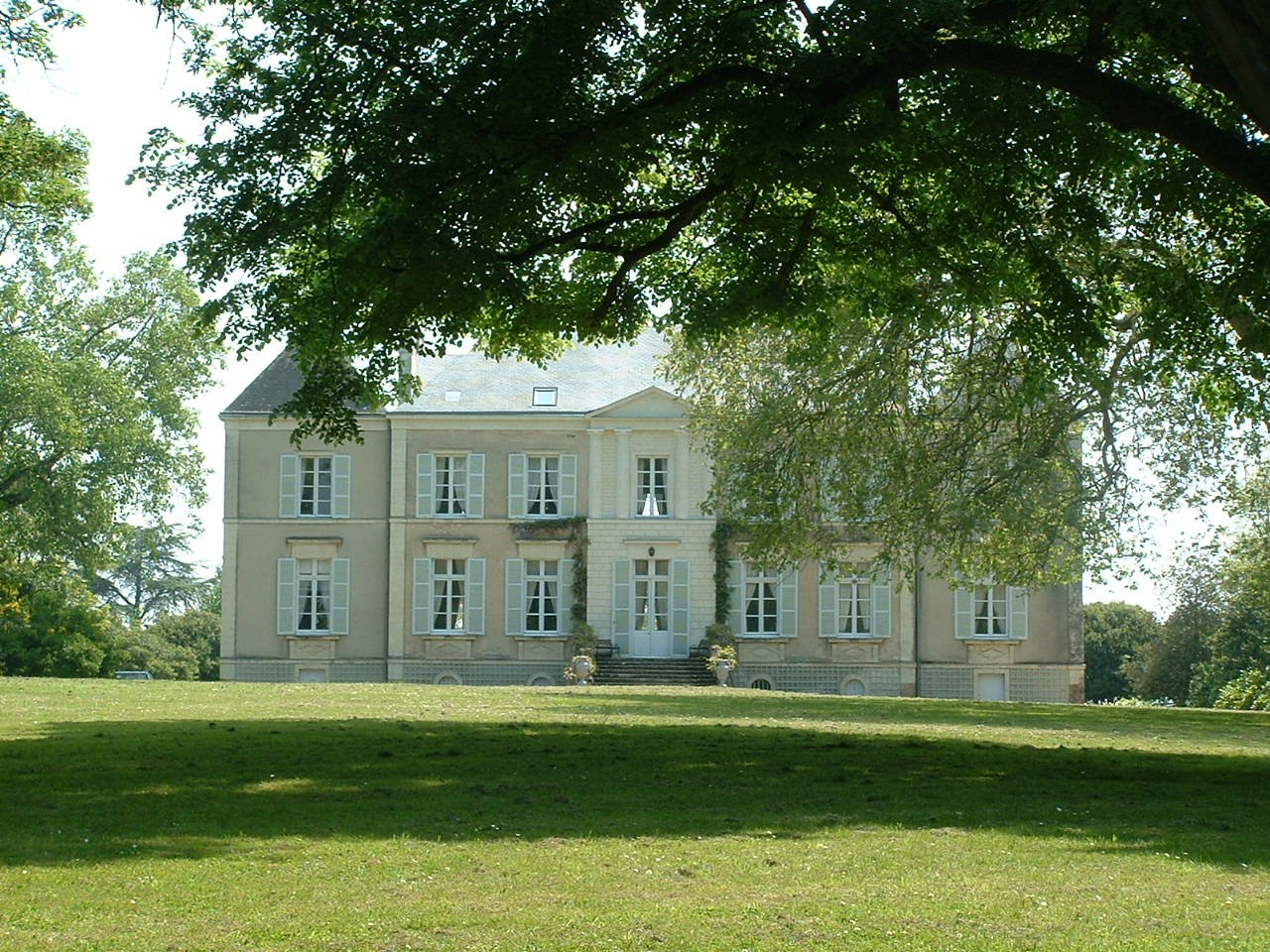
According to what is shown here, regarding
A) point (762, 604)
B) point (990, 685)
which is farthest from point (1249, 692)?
point (762, 604)

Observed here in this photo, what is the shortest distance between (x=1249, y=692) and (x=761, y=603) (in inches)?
465

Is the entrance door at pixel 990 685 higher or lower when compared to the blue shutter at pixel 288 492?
lower

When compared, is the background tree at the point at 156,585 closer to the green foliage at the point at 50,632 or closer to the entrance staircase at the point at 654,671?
the green foliage at the point at 50,632

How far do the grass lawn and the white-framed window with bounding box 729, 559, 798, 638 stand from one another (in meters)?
24.2

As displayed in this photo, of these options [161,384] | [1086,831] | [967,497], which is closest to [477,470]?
[161,384]

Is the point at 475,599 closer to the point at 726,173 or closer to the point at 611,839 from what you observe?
the point at 726,173

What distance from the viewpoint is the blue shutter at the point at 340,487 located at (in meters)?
40.2

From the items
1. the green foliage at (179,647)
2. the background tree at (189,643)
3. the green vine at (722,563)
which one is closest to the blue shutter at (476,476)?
the green vine at (722,563)

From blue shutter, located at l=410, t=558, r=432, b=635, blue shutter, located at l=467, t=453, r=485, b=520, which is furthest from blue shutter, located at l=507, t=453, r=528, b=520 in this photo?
blue shutter, located at l=410, t=558, r=432, b=635

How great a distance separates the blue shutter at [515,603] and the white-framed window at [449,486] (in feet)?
6.21

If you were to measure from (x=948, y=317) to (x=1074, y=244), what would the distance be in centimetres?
409

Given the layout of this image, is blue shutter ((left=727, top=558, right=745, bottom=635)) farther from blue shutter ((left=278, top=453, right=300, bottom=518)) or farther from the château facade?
blue shutter ((left=278, top=453, right=300, bottom=518))

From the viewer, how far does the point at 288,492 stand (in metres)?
40.1

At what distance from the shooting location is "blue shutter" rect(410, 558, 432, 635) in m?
39.9
